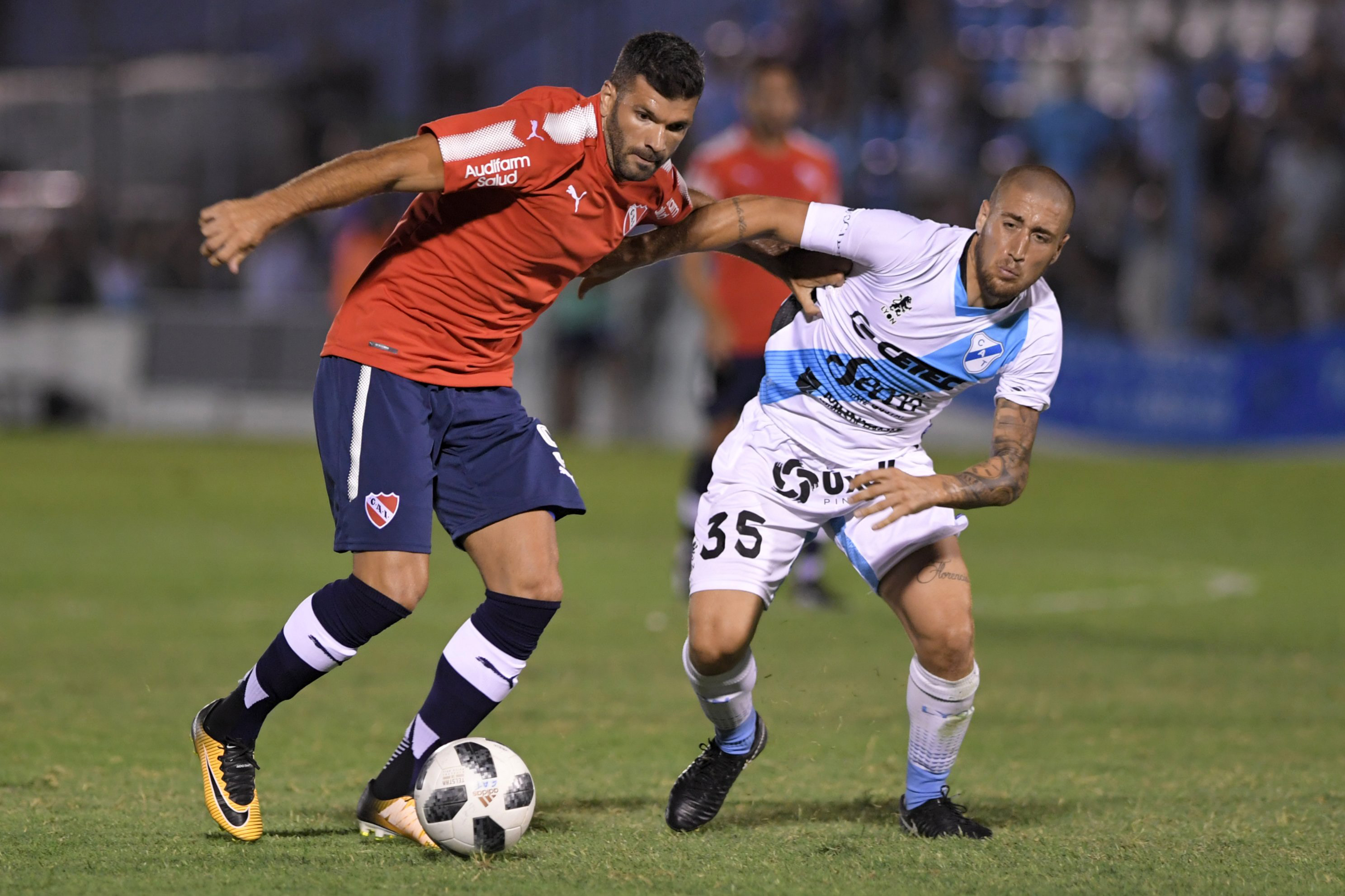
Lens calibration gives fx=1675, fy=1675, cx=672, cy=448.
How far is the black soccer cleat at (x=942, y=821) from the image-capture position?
4.68 m

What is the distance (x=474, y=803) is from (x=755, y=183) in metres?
5.35

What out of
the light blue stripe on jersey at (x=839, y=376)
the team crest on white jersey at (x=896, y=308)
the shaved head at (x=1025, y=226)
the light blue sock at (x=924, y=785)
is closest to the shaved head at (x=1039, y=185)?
the shaved head at (x=1025, y=226)

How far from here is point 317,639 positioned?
4.49 metres

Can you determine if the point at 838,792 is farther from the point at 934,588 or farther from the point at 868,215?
the point at 868,215

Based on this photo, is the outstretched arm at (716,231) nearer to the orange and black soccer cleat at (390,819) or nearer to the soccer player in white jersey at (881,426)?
the soccer player in white jersey at (881,426)

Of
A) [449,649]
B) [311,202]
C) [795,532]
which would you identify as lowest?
[449,649]

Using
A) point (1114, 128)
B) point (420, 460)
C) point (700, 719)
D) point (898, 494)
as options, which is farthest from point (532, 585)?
point (1114, 128)

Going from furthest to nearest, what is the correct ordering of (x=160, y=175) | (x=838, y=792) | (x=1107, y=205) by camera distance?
(x=160, y=175) → (x=1107, y=205) → (x=838, y=792)

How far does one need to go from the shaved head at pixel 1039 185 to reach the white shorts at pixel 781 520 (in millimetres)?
878

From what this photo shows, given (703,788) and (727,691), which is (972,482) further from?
(703,788)

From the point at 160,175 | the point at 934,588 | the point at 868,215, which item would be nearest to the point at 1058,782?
the point at 934,588

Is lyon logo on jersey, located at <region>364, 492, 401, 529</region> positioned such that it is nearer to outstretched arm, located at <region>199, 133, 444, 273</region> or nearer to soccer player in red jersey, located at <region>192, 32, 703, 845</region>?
soccer player in red jersey, located at <region>192, 32, 703, 845</region>

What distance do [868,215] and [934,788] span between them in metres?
1.68

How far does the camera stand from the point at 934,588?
4824mm
